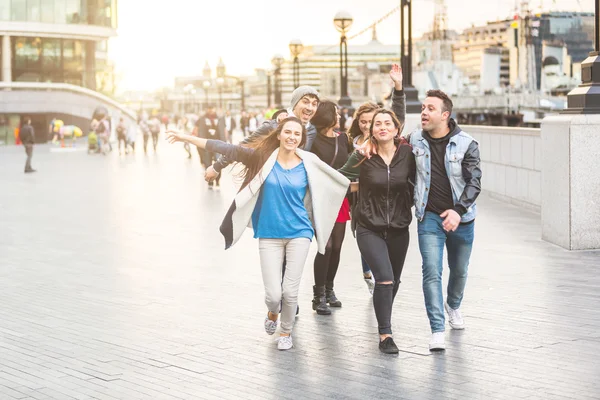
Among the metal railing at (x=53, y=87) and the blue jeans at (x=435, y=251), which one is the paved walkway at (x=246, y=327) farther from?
the metal railing at (x=53, y=87)

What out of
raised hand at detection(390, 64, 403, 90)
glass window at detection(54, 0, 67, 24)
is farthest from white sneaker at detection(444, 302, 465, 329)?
glass window at detection(54, 0, 67, 24)

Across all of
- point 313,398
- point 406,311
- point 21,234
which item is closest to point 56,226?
point 21,234

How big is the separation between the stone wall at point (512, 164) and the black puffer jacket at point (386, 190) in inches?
339

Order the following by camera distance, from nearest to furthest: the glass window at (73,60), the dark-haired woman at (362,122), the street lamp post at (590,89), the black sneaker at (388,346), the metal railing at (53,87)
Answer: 1. the black sneaker at (388,346)
2. the dark-haired woman at (362,122)
3. the street lamp post at (590,89)
4. the metal railing at (53,87)
5. the glass window at (73,60)

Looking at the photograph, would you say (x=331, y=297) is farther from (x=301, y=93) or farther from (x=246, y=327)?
(x=301, y=93)

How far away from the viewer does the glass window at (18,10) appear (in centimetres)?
6806

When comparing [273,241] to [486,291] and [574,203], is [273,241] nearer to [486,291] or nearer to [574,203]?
[486,291]

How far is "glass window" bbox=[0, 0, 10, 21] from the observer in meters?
67.8

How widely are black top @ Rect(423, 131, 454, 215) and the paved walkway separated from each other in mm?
944

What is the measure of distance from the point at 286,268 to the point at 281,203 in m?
0.45

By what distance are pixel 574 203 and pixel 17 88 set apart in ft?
193

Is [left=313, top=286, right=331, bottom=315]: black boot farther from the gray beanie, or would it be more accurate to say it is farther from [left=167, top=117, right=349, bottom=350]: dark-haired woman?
the gray beanie

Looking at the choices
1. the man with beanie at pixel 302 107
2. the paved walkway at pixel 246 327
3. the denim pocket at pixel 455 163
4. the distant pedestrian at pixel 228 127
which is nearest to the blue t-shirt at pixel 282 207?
the man with beanie at pixel 302 107

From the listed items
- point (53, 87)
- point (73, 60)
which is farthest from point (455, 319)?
point (73, 60)
